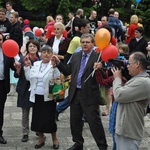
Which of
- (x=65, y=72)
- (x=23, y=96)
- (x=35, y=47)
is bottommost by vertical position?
(x=23, y=96)

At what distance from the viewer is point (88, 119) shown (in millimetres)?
5211

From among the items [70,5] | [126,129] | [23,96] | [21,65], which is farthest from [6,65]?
[70,5]

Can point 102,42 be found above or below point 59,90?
above

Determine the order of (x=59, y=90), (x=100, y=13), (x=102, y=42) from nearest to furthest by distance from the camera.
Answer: (x=102, y=42) < (x=59, y=90) < (x=100, y=13)

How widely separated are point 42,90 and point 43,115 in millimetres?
422

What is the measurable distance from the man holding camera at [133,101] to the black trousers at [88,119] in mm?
1179

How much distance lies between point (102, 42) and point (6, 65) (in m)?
1.67

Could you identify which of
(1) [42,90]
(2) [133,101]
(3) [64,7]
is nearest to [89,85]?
(1) [42,90]

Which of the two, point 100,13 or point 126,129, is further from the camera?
point 100,13

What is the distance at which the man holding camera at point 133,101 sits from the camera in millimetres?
3801

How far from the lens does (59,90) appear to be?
210 inches

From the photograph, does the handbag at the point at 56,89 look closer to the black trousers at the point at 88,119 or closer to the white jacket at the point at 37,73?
the white jacket at the point at 37,73

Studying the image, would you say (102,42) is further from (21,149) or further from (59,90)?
(21,149)

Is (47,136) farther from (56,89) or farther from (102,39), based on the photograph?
(102,39)
